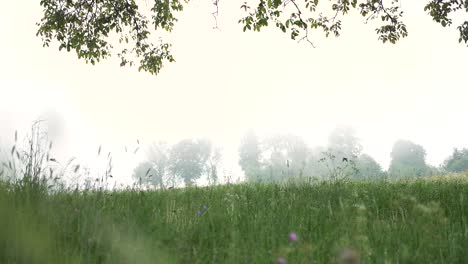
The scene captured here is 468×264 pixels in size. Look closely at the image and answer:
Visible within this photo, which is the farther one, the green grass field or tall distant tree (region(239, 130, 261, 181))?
tall distant tree (region(239, 130, 261, 181))

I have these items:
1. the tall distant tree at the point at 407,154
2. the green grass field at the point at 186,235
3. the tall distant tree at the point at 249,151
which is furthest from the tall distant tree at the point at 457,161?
the green grass field at the point at 186,235

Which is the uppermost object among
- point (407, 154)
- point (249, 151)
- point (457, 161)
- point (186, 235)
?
point (249, 151)

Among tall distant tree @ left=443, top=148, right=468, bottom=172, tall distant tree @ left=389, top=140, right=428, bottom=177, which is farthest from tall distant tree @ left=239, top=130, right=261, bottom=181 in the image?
tall distant tree @ left=443, top=148, right=468, bottom=172

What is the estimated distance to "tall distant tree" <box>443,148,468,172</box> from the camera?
78250mm

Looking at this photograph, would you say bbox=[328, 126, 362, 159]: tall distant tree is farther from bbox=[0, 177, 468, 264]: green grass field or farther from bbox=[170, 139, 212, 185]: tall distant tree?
bbox=[0, 177, 468, 264]: green grass field

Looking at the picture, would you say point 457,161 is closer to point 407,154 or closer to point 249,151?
point 407,154

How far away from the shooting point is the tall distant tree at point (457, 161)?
257 feet

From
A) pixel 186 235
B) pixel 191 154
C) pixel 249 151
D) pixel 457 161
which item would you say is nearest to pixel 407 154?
pixel 457 161

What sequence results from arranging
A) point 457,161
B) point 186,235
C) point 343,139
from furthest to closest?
point 343,139, point 457,161, point 186,235

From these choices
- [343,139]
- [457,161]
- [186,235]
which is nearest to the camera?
[186,235]

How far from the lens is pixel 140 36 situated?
15.0 metres

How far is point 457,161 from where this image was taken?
79.3 metres

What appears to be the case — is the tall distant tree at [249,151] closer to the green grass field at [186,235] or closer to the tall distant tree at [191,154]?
the tall distant tree at [191,154]

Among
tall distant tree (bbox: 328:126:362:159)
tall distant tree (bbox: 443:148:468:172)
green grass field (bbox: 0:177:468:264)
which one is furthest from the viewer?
tall distant tree (bbox: 328:126:362:159)
